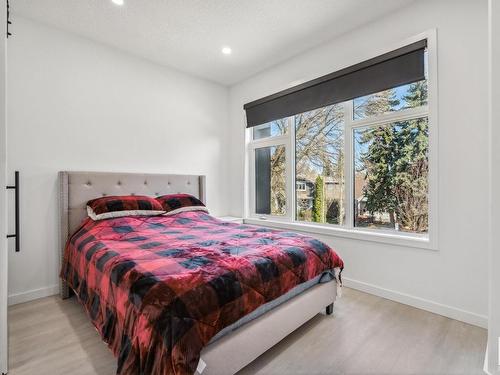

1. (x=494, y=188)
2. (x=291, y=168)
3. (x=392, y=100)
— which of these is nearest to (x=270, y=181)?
(x=291, y=168)

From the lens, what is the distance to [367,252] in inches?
103

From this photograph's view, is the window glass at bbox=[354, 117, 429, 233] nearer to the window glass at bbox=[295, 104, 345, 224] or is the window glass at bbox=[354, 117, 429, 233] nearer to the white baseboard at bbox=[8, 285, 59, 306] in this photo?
the window glass at bbox=[295, 104, 345, 224]

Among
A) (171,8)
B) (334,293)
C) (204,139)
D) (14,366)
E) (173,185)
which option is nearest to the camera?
(14,366)

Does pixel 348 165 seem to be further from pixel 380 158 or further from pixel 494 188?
pixel 494 188

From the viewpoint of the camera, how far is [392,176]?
8.40 ft

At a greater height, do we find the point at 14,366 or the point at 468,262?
the point at 468,262

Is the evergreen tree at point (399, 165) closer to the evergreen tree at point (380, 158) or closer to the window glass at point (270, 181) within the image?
the evergreen tree at point (380, 158)

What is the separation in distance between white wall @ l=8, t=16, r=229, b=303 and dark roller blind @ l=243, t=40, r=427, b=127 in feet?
4.19

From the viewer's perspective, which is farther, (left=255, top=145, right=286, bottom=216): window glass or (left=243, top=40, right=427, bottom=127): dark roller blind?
(left=255, top=145, right=286, bottom=216): window glass

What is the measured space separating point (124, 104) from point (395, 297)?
3578mm

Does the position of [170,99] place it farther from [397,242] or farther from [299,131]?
[397,242]

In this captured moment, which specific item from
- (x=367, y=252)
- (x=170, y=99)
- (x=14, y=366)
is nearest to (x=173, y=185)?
(x=170, y=99)

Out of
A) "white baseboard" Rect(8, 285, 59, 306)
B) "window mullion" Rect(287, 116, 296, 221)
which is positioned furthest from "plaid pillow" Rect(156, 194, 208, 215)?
"white baseboard" Rect(8, 285, 59, 306)

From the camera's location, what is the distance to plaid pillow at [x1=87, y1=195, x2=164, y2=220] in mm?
2496
